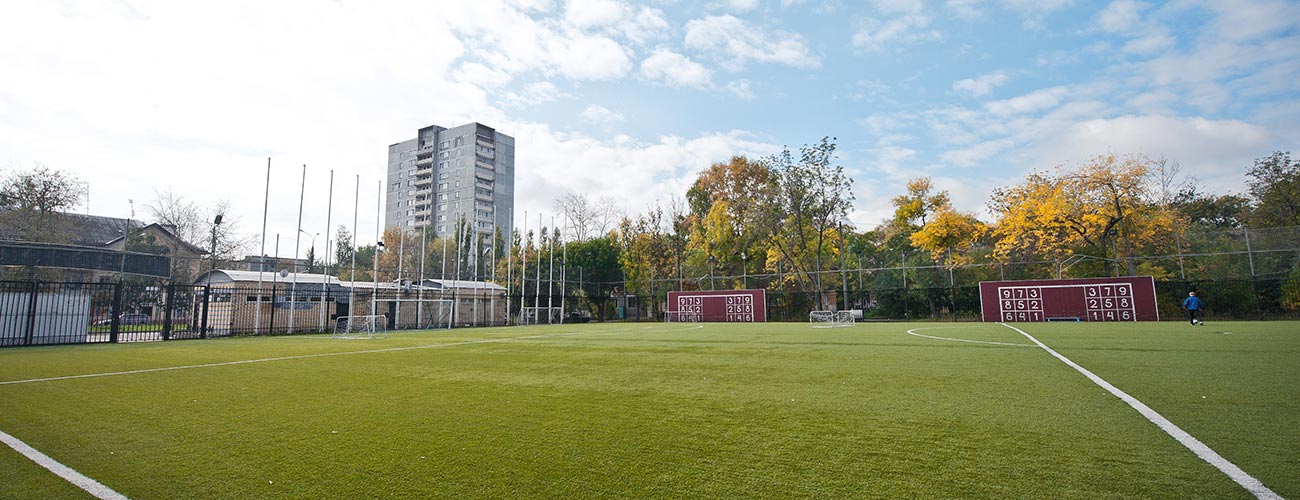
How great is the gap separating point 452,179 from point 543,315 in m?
44.9

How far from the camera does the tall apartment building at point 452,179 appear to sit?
243 ft

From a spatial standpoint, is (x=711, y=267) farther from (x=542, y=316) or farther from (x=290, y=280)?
(x=290, y=280)

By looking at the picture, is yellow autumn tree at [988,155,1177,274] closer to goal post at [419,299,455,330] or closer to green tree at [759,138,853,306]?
green tree at [759,138,853,306]

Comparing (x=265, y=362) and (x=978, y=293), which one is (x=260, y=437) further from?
(x=978, y=293)

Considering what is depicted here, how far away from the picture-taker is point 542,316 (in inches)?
1454

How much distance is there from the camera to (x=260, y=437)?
3.72 metres

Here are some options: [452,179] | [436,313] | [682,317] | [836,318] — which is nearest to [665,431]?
[836,318]

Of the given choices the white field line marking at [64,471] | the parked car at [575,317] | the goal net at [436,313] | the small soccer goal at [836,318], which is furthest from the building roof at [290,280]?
the white field line marking at [64,471]

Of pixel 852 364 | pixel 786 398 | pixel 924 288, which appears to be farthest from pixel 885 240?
pixel 786 398

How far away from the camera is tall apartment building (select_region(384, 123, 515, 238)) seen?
74188 millimetres

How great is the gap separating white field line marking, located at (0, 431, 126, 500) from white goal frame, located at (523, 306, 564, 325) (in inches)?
1197

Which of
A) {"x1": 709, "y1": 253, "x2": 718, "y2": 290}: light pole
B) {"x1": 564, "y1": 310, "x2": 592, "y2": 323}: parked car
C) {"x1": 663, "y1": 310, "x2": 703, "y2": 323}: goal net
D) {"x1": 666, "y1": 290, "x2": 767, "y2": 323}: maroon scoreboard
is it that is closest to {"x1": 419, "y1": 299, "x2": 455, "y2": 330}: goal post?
{"x1": 564, "y1": 310, "x2": 592, "y2": 323}: parked car

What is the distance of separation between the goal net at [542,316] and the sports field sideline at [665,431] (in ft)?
90.5

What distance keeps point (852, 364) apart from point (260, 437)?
22.3ft
